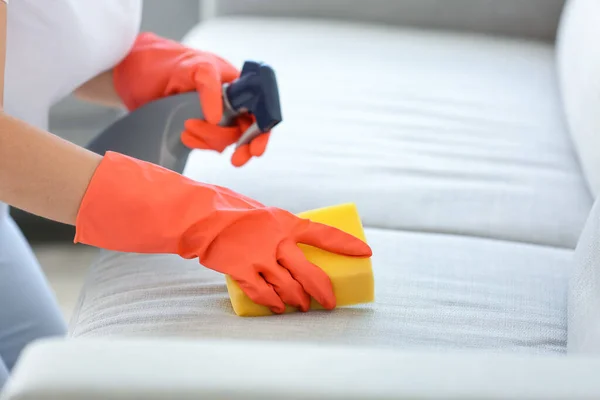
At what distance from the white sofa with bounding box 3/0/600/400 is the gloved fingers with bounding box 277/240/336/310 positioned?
4 centimetres

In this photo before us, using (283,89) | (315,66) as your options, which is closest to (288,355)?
(283,89)

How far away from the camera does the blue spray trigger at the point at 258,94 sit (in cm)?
111

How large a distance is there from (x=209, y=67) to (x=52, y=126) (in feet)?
3.55

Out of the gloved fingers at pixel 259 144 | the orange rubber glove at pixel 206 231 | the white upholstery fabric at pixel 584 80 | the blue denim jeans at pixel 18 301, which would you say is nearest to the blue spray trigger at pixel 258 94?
the gloved fingers at pixel 259 144

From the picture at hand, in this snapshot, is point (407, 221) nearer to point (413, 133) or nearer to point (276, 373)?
point (413, 133)

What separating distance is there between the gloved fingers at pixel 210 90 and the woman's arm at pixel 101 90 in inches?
7.9

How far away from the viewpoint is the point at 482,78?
1.64 metres

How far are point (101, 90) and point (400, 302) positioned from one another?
0.68 m

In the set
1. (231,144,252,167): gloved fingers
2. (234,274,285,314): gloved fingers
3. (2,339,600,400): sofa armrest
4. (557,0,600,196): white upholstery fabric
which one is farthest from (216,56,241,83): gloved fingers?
(2,339,600,400): sofa armrest

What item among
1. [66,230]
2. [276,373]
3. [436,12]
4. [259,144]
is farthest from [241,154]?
[66,230]

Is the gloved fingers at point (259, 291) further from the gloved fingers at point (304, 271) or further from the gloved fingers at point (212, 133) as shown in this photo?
the gloved fingers at point (212, 133)

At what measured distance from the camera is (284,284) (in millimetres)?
876

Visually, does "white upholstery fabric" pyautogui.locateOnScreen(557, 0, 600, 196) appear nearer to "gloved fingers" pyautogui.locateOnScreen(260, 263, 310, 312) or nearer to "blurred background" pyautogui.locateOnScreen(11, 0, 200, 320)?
"gloved fingers" pyautogui.locateOnScreen(260, 263, 310, 312)

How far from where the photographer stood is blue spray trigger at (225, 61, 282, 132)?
3.63 ft
